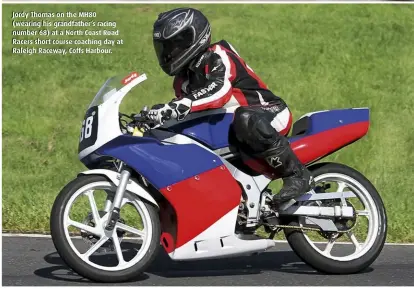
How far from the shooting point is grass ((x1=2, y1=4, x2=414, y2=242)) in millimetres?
10844

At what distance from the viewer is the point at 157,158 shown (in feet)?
20.5

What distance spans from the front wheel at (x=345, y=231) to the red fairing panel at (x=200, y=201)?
1.93ft

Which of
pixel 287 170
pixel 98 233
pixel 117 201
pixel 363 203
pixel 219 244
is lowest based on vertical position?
pixel 219 244

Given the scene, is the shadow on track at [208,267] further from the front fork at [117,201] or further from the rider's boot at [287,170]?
the rider's boot at [287,170]

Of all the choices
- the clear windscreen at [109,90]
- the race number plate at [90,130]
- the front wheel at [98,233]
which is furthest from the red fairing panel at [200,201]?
the clear windscreen at [109,90]

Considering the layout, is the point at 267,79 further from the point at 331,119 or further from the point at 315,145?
the point at 315,145

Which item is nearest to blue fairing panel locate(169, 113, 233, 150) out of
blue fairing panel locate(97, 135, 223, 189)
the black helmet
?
blue fairing panel locate(97, 135, 223, 189)

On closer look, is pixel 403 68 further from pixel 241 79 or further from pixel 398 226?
pixel 241 79

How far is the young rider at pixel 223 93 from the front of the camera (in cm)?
629

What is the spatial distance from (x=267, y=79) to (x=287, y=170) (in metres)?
7.31

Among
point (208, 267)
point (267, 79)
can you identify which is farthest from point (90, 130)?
point (267, 79)

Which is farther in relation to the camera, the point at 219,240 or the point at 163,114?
the point at 219,240

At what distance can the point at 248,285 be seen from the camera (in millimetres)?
6312

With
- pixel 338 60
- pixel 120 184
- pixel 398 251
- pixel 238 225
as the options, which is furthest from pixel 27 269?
pixel 338 60
